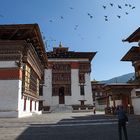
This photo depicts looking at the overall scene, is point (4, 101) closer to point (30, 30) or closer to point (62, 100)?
point (30, 30)

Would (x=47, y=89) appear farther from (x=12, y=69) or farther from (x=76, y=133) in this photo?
(x=76, y=133)

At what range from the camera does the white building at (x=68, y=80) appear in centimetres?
5547

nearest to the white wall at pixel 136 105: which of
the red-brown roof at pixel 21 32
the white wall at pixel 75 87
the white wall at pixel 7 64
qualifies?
the red-brown roof at pixel 21 32

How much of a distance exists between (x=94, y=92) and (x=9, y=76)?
6130 cm

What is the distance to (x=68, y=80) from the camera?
56.6 metres

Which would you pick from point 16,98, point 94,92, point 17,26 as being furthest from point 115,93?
point 94,92

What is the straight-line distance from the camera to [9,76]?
2533cm

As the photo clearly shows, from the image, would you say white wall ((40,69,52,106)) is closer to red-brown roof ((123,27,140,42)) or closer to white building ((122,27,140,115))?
white building ((122,27,140,115))

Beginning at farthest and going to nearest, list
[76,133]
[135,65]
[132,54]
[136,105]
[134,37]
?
[136,105], [132,54], [135,65], [134,37], [76,133]

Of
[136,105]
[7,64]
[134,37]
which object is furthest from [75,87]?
[134,37]

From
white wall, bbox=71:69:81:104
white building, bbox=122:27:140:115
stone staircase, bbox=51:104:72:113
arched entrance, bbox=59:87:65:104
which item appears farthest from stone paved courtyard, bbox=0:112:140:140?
arched entrance, bbox=59:87:65:104

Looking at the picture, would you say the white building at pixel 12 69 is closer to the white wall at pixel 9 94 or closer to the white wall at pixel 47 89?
the white wall at pixel 9 94

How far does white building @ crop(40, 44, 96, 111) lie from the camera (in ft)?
182

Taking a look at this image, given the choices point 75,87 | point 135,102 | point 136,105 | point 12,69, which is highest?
point 75,87
